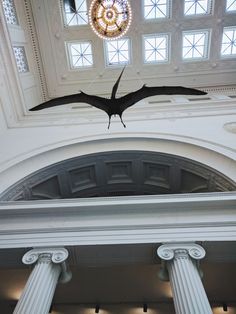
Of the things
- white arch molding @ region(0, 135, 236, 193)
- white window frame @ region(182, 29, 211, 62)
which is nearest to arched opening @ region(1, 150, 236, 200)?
white arch molding @ region(0, 135, 236, 193)

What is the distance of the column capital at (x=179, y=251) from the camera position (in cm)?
380

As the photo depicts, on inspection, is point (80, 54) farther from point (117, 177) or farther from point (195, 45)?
point (117, 177)

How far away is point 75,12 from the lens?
10.6 meters

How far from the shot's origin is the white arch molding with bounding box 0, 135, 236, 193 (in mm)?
6316

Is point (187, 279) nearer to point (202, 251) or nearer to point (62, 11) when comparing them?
point (202, 251)

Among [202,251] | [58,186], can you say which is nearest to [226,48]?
[58,186]

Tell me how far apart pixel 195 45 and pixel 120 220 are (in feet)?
29.7

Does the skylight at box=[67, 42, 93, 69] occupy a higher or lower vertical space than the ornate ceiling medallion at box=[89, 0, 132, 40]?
higher

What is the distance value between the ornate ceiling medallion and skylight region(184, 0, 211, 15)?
359 centimetres

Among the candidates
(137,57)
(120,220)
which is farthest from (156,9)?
(120,220)

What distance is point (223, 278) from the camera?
5625 millimetres

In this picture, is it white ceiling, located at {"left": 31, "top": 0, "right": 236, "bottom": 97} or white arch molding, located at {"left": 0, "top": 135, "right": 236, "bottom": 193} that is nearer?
white arch molding, located at {"left": 0, "top": 135, "right": 236, "bottom": 193}

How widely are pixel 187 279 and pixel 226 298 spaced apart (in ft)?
10.3

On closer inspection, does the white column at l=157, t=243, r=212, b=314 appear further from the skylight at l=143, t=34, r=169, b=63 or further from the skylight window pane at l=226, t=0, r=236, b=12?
the skylight window pane at l=226, t=0, r=236, b=12
